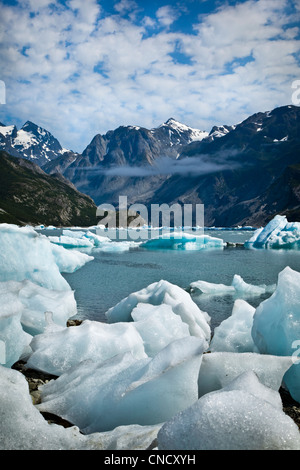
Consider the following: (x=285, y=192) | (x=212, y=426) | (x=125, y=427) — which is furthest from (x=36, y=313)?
(x=285, y=192)

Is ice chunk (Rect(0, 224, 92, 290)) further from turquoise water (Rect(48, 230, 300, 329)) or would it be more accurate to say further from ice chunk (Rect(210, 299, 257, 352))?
ice chunk (Rect(210, 299, 257, 352))

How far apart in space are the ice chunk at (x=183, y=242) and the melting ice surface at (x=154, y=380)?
41.1 metres

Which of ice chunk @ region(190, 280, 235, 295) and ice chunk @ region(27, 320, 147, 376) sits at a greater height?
ice chunk @ region(27, 320, 147, 376)

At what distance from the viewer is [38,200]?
159750 mm

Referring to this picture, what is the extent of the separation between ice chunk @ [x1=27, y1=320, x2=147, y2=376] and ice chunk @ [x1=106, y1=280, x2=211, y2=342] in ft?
9.96

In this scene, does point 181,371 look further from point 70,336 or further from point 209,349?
point 209,349

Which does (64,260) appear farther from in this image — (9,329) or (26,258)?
(9,329)

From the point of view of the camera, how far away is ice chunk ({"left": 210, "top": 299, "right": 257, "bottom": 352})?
7562 millimetres

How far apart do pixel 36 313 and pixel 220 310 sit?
8.23m

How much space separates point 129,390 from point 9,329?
9.35ft

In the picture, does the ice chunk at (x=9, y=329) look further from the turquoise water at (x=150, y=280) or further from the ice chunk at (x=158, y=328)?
the turquoise water at (x=150, y=280)

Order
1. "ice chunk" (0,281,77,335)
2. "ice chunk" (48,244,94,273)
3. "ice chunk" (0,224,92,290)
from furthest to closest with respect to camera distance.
Answer: "ice chunk" (48,244,94,273)
"ice chunk" (0,224,92,290)
"ice chunk" (0,281,77,335)

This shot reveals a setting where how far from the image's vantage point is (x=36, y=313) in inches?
329

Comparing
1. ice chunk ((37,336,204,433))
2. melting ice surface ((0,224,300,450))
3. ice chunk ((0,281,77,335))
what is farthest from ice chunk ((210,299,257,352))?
ice chunk ((0,281,77,335))
